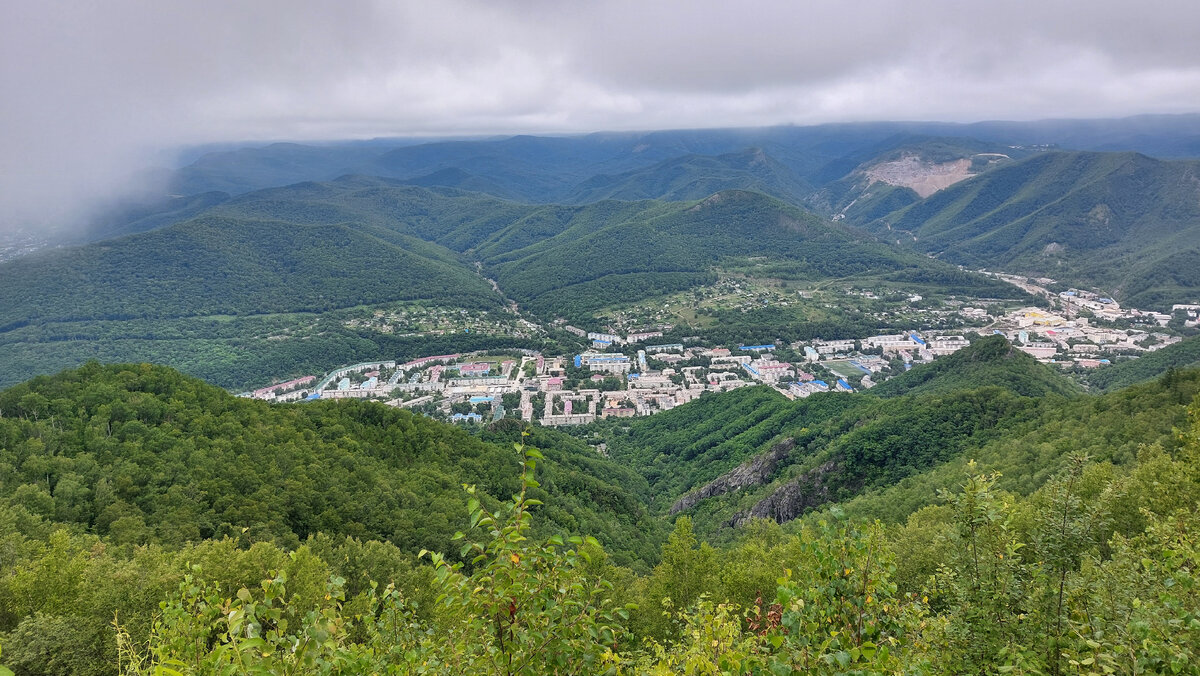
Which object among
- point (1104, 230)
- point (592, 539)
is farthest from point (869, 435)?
point (1104, 230)

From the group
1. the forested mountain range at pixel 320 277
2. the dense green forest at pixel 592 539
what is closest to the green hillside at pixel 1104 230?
the forested mountain range at pixel 320 277

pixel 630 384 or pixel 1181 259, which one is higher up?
pixel 1181 259

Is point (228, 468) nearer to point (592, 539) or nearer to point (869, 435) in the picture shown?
point (592, 539)

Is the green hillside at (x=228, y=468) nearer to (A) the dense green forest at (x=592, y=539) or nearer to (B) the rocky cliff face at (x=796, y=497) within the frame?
(A) the dense green forest at (x=592, y=539)

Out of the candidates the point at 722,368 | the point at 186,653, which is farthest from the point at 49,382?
the point at 722,368

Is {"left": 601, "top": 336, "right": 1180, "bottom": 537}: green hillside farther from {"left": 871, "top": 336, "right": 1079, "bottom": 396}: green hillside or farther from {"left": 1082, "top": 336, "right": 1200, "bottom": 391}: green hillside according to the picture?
{"left": 1082, "top": 336, "right": 1200, "bottom": 391}: green hillside

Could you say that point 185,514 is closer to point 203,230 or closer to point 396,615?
point 396,615
